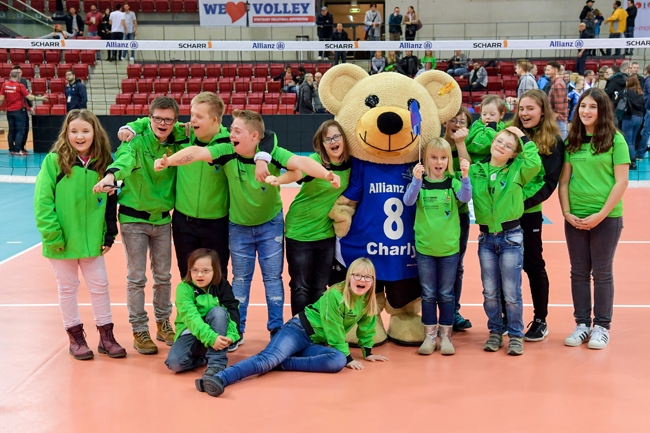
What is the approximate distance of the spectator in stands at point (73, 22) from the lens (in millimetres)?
18266

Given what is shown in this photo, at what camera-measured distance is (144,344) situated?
4.15m

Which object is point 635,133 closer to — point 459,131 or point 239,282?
point 459,131

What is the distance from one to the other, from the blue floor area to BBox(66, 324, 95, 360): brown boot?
299 centimetres

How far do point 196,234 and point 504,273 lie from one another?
80.8 inches

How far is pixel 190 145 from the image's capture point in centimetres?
430

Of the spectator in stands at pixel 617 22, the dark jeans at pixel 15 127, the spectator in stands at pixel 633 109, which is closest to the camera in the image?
the spectator in stands at pixel 633 109

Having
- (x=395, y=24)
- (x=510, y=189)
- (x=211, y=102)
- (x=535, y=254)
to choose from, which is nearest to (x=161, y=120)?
(x=211, y=102)

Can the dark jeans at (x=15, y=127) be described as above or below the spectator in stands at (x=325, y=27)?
below

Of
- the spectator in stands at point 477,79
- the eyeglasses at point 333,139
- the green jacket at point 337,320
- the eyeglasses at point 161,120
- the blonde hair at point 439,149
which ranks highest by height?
the spectator in stands at point 477,79

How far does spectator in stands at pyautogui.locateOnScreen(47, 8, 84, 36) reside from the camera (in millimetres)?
18266

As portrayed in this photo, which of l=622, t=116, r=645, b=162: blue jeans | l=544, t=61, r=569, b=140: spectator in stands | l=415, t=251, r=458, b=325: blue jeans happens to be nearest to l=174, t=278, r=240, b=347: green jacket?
l=415, t=251, r=458, b=325: blue jeans

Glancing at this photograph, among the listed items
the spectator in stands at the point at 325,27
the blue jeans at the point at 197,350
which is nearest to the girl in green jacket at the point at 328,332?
the blue jeans at the point at 197,350

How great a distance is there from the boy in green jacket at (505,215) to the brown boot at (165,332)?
2147mm

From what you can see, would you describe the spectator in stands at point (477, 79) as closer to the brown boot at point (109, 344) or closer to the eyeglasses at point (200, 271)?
the eyeglasses at point (200, 271)
